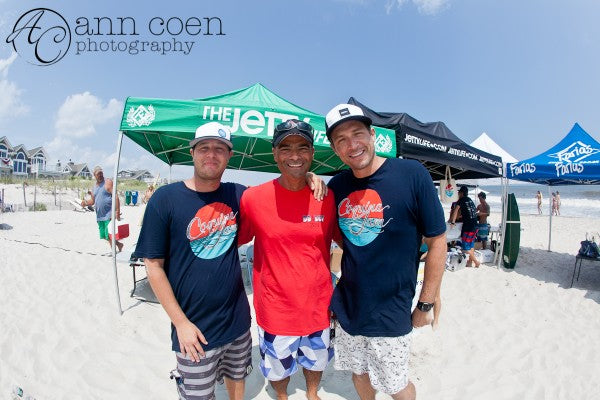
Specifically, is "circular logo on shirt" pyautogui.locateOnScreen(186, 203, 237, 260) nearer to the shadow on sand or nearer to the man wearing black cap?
the shadow on sand

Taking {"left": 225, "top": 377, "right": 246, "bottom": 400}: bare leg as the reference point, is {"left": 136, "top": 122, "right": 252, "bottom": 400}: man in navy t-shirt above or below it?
above

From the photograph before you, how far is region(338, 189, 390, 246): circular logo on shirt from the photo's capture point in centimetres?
171

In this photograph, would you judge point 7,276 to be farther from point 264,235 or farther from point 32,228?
point 32,228

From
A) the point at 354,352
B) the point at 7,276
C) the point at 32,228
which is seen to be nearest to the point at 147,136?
the point at 7,276

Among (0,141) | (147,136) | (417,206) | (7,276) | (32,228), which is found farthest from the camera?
(0,141)

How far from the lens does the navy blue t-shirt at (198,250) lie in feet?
5.66

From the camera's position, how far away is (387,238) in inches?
67.2

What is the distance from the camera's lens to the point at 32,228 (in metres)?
11.0

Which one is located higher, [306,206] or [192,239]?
[306,206]

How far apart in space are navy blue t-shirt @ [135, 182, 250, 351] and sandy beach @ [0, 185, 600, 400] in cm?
116

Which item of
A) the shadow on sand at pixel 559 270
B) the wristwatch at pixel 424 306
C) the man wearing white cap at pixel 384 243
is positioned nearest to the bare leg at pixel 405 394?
the man wearing white cap at pixel 384 243

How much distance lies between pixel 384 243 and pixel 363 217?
186mm

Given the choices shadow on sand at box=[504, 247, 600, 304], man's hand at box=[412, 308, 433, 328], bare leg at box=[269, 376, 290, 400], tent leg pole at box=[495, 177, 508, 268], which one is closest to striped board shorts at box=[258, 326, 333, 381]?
bare leg at box=[269, 376, 290, 400]

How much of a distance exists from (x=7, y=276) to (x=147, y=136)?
3.31m
